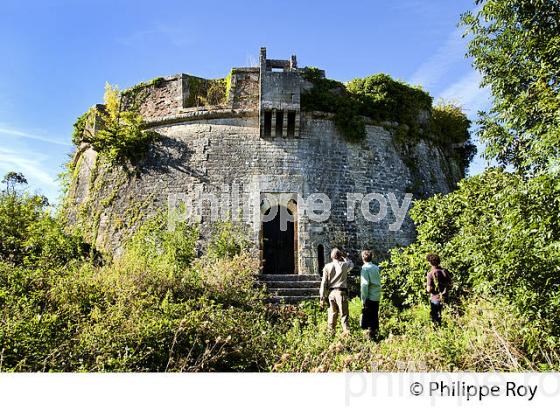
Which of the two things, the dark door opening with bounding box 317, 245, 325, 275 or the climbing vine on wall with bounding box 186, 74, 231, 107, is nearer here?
the dark door opening with bounding box 317, 245, 325, 275

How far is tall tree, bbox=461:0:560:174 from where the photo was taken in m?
6.91

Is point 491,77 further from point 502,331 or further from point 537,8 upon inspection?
point 502,331

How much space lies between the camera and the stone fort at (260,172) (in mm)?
13531

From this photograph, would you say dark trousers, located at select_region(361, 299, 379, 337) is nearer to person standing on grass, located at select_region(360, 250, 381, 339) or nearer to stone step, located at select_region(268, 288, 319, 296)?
person standing on grass, located at select_region(360, 250, 381, 339)

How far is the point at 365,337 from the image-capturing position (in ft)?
24.8

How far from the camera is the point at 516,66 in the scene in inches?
297

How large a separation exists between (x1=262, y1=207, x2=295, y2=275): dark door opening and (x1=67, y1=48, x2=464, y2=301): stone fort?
3 cm

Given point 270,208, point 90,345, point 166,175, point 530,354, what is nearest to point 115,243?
point 166,175

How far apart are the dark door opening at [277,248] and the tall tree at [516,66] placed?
7510 mm

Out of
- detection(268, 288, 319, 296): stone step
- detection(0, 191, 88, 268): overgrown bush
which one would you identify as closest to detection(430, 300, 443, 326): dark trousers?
detection(268, 288, 319, 296): stone step

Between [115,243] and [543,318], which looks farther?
[115,243]

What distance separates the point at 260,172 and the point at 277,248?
240 centimetres

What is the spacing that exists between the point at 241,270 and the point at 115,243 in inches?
191
